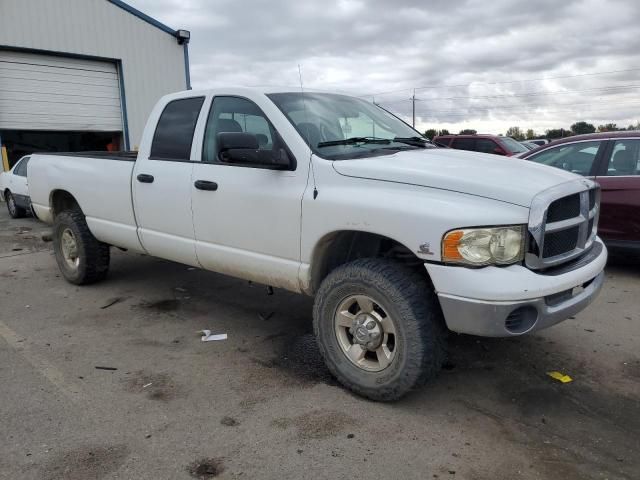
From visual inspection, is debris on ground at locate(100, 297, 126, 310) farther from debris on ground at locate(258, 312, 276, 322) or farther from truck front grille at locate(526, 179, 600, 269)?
truck front grille at locate(526, 179, 600, 269)

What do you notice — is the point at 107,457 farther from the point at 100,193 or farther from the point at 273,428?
the point at 100,193

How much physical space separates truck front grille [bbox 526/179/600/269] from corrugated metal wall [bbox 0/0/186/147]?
16039 millimetres

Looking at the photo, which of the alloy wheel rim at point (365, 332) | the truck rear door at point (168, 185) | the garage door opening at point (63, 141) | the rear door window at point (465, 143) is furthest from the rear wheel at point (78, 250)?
the garage door opening at point (63, 141)

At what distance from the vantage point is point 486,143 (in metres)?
13.0

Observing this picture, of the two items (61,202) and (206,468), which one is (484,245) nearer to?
(206,468)

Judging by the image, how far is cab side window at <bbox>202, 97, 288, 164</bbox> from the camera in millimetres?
3867

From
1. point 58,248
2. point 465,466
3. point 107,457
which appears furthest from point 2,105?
point 465,466

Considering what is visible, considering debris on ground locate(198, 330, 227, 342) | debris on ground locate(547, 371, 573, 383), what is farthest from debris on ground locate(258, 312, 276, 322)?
debris on ground locate(547, 371, 573, 383)

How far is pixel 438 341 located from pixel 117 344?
105 inches

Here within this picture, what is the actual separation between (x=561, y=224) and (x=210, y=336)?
290 cm

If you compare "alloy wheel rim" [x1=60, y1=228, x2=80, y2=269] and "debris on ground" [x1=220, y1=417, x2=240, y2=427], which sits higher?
"alloy wheel rim" [x1=60, y1=228, x2=80, y2=269]

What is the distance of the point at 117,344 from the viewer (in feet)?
14.3

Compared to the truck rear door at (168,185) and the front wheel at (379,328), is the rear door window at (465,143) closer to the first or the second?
the truck rear door at (168,185)

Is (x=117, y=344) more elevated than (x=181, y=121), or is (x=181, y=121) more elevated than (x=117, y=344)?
(x=181, y=121)
